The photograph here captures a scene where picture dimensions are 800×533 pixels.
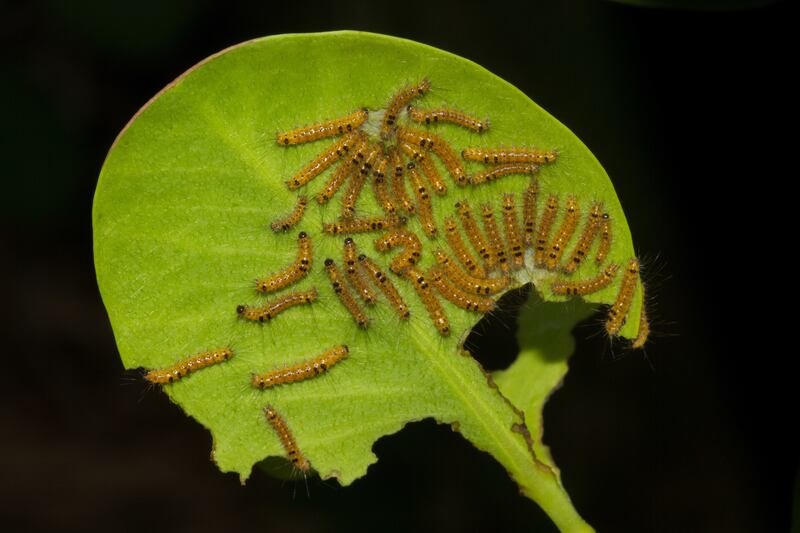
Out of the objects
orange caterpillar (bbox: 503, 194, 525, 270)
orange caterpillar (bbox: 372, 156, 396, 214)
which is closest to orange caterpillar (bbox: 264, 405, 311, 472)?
orange caterpillar (bbox: 372, 156, 396, 214)

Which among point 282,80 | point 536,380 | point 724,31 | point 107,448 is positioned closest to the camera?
point 282,80

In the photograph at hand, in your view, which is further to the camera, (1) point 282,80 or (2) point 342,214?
(2) point 342,214

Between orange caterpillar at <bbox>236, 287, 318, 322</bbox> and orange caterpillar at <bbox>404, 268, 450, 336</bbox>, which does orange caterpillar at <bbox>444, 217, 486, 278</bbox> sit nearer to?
orange caterpillar at <bbox>404, 268, 450, 336</bbox>

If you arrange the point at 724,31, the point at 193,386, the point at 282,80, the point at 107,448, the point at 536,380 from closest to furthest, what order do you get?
the point at 282,80 < the point at 193,386 < the point at 536,380 < the point at 724,31 < the point at 107,448

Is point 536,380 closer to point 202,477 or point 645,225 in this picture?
point 645,225

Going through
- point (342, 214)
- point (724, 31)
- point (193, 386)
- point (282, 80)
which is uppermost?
point (724, 31)

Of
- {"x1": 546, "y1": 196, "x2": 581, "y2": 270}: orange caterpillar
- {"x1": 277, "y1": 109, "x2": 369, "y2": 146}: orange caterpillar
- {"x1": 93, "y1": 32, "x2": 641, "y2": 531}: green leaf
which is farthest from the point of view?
{"x1": 546, "y1": 196, "x2": 581, "y2": 270}: orange caterpillar

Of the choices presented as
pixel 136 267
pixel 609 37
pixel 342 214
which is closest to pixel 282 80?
pixel 342 214

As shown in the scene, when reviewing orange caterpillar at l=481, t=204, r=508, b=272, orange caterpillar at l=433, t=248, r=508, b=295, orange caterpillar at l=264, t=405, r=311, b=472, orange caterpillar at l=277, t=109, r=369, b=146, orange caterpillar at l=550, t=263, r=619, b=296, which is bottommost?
orange caterpillar at l=264, t=405, r=311, b=472
